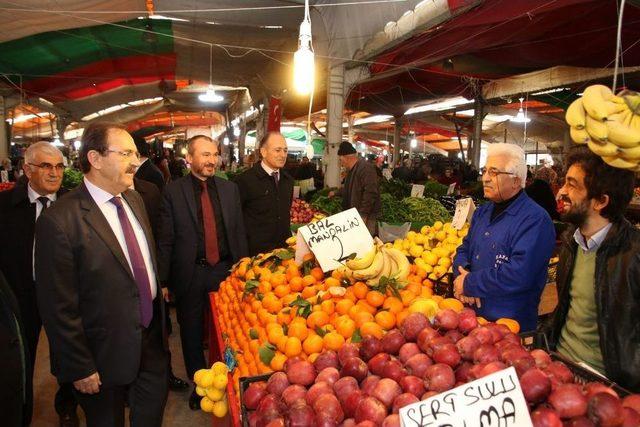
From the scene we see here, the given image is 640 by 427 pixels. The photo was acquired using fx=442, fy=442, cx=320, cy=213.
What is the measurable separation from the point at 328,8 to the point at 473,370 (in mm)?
7537

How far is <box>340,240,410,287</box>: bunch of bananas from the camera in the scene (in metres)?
2.51

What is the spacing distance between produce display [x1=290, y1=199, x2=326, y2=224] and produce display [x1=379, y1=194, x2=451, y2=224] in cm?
101

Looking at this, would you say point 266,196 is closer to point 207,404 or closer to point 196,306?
point 196,306

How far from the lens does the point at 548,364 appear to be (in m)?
1.49

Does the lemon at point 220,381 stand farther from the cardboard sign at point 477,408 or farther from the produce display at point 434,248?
the produce display at point 434,248

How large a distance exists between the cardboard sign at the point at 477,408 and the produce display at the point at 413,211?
5513 mm

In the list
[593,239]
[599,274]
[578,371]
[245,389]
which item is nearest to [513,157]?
[593,239]

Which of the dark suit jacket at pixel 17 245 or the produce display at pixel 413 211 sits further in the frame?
the produce display at pixel 413 211

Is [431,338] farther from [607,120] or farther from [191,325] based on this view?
[191,325]

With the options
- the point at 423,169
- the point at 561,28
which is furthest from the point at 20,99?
the point at 561,28

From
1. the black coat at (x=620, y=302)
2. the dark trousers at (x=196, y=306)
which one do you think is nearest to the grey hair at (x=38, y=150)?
the dark trousers at (x=196, y=306)

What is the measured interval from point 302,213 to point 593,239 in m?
4.95

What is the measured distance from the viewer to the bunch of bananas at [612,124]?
5.14 feet

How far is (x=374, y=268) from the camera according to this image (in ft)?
8.23
